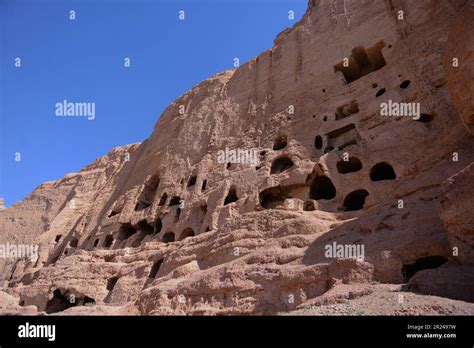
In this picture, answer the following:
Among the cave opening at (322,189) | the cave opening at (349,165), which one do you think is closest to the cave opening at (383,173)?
the cave opening at (349,165)

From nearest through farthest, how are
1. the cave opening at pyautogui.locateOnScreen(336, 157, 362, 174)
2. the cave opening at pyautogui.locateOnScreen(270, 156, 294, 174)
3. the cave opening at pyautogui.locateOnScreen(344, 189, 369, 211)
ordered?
the cave opening at pyautogui.locateOnScreen(344, 189, 369, 211), the cave opening at pyautogui.locateOnScreen(336, 157, 362, 174), the cave opening at pyautogui.locateOnScreen(270, 156, 294, 174)

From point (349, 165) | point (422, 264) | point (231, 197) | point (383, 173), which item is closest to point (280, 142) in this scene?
point (231, 197)

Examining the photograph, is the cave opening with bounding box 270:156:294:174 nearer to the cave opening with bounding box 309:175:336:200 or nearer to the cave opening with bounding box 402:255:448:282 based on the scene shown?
the cave opening with bounding box 309:175:336:200

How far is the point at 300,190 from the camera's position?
1864cm

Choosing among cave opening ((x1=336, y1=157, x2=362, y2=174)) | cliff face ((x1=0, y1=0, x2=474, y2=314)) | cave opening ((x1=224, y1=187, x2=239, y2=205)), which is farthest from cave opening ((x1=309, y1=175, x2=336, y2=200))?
cave opening ((x1=224, y1=187, x2=239, y2=205))

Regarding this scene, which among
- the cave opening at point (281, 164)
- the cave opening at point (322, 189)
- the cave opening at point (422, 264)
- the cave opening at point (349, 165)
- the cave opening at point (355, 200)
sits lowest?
the cave opening at point (422, 264)

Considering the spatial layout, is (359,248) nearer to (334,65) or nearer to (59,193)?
(334,65)

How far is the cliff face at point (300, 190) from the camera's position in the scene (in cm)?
995

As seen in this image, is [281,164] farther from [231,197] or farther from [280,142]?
[231,197]

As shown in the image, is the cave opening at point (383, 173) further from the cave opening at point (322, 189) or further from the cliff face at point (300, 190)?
the cave opening at point (322, 189)

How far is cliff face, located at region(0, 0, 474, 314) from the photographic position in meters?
9.95

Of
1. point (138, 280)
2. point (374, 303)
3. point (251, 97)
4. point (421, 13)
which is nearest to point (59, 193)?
point (251, 97)

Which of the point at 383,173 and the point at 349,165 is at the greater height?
the point at 349,165
